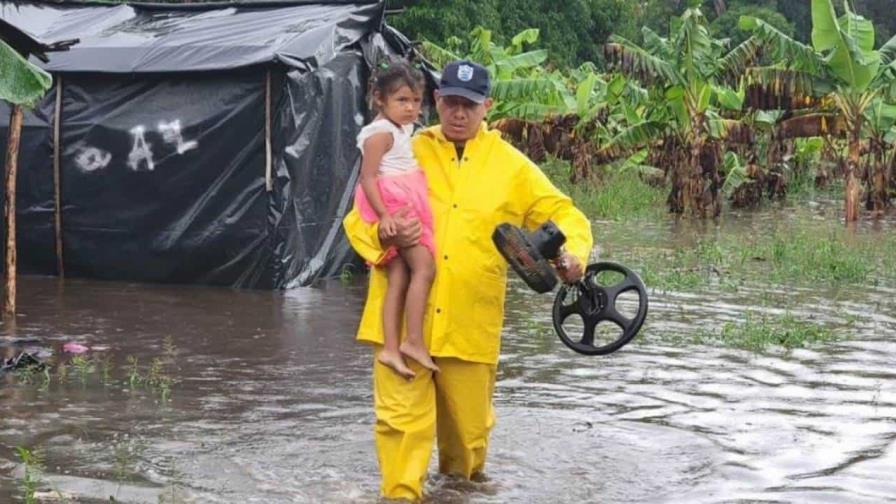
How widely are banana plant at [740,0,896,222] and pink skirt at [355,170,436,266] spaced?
47.3 feet

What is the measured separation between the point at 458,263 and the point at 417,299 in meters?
0.22

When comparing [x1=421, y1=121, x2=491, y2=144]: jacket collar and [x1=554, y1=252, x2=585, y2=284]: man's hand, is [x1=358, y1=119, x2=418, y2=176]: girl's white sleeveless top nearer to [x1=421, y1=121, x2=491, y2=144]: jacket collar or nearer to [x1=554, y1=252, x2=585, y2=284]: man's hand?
[x1=421, y1=121, x2=491, y2=144]: jacket collar

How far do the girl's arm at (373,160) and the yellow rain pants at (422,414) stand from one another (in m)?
0.68

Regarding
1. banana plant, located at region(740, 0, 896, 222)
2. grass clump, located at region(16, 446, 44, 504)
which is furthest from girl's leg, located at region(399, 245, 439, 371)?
banana plant, located at region(740, 0, 896, 222)

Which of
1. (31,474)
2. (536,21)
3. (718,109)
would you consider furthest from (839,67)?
(536,21)

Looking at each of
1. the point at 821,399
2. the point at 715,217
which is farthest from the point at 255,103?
the point at 715,217

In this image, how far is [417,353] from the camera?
18.8 feet

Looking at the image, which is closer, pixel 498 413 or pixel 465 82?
pixel 465 82

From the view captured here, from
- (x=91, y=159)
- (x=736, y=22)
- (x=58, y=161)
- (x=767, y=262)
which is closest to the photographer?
(x=91, y=159)

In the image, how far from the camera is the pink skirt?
5832 millimetres

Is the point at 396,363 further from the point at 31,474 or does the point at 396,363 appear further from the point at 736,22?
the point at 736,22

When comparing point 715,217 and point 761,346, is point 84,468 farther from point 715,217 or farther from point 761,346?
point 715,217

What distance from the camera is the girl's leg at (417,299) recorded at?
5.73m

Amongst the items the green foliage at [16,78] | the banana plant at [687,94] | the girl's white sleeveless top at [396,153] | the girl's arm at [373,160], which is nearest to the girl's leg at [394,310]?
the girl's arm at [373,160]
